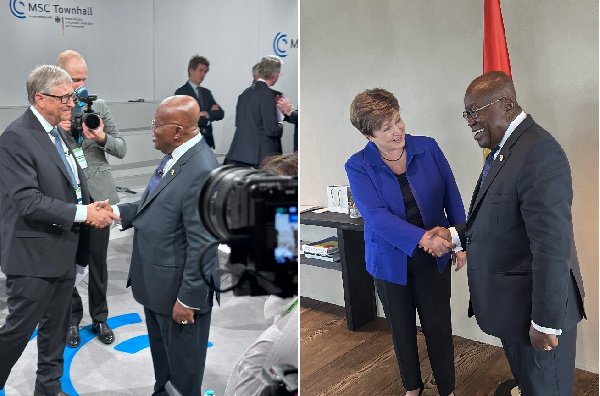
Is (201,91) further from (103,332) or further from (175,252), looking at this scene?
(103,332)

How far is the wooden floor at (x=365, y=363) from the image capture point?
2.99 meters

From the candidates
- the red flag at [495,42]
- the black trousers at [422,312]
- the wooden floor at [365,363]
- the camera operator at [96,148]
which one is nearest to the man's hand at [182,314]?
the camera operator at [96,148]

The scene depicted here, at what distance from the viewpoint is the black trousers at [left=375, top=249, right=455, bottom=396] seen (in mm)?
2598

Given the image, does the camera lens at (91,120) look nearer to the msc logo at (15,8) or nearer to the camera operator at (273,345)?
the msc logo at (15,8)

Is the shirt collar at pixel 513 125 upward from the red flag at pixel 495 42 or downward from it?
downward

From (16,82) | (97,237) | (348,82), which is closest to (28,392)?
(97,237)

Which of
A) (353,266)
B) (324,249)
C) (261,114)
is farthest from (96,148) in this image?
(353,266)

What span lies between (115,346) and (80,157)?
Result: 1.55 ft

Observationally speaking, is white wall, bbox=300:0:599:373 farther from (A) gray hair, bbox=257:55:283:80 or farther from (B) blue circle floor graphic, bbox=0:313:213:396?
(B) blue circle floor graphic, bbox=0:313:213:396

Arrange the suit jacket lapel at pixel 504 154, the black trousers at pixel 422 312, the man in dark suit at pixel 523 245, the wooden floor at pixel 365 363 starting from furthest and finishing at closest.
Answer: the wooden floor at pixel 365 363 → the black trousers at pixel 422 312 → the suit jacket lapel at pixel 504 154 → the man in dark suit at pixel 523 245

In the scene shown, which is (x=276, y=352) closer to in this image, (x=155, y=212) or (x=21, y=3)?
(x=155, y=212)

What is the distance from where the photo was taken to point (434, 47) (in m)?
3.17

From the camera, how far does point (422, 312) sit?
8.65ft

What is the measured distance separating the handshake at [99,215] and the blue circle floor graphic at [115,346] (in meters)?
0.24
